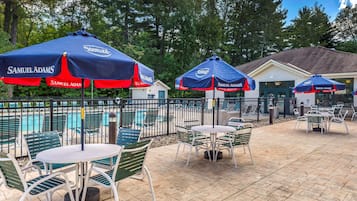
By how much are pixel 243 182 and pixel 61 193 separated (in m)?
3.05

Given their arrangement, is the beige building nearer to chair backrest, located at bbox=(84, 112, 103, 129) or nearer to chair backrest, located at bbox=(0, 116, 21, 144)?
chair backrest, located at bbox=(84, 112, 103, 129)

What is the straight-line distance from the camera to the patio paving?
3779 mm

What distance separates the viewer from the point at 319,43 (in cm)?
3316

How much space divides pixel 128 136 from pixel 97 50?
1835 millimetres

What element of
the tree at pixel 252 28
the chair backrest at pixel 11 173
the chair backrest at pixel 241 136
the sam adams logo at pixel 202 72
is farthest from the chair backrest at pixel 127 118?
the tree at pixel 252 28

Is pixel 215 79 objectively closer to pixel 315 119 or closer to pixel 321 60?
pixel 315 119

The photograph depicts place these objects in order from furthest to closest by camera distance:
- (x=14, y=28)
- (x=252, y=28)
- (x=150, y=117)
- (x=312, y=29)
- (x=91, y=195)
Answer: (x=252, y=28) → (x=312, y=29) → (x=14, y=28) → (x=150, y=117) → (x=91, y=195)

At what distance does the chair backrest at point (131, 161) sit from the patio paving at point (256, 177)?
72cm

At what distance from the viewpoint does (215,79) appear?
16.5 ft

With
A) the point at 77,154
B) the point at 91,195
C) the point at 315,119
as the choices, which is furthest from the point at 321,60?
the point at 77,154

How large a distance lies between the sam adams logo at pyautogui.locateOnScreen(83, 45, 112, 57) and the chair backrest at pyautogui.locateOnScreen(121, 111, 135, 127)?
5070mm

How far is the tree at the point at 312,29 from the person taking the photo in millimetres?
33219

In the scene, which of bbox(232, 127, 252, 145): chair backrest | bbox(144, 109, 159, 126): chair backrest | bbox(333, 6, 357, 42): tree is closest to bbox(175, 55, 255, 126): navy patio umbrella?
bbox(232, 127, 252, 145): chair backrest

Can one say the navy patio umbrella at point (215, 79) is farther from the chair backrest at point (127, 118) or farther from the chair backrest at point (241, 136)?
the chair backrest at point (127, 118)
